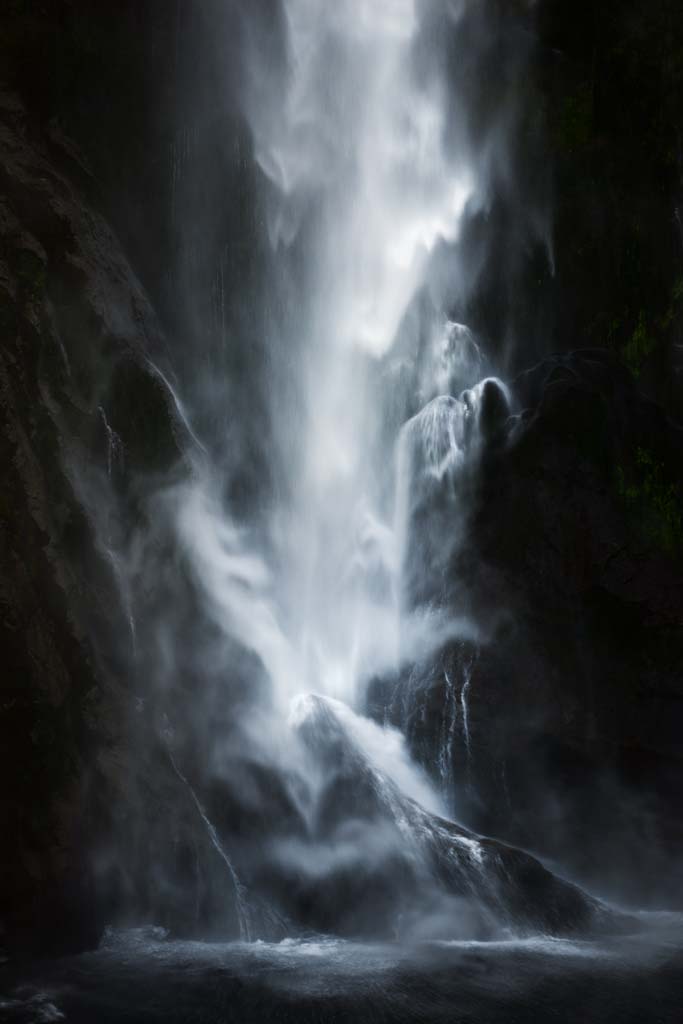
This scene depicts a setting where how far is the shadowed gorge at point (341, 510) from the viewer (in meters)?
8.62

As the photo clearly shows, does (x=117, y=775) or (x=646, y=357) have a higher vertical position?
(x=646, y=357)

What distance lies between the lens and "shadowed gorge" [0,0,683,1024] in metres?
8.62

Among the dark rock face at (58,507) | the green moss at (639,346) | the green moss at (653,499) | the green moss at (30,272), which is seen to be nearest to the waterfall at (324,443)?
the dark rock face at (58,507)

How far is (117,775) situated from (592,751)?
613cm

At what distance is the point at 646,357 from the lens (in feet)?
47.5

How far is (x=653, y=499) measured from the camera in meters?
12.9

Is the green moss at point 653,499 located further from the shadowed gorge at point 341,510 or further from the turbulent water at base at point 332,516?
the turbulent water at base at point 332,516

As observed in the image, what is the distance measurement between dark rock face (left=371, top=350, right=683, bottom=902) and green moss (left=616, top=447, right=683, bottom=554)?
0.02 m

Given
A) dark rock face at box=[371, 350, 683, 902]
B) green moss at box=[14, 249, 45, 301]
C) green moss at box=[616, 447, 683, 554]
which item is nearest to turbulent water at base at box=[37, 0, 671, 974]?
dark rock face at box=[371, 350, 683, 902]

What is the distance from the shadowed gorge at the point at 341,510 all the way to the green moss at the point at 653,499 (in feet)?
0.14

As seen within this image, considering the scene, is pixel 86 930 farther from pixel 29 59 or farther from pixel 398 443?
pixel 29 59

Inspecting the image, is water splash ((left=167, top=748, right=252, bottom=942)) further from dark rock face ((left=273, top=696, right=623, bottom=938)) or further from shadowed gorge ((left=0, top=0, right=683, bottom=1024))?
dark rock face ((left=273, top=696, right=623, bottom=938))

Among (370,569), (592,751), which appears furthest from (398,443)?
(592,751)

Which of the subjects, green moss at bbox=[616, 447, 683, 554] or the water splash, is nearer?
the water splash
